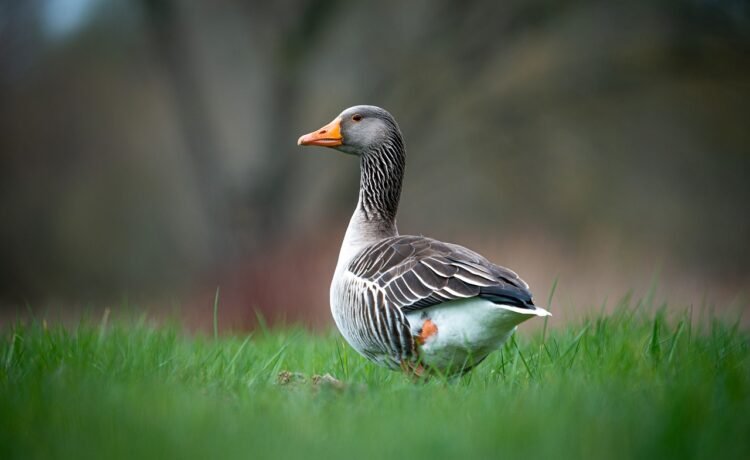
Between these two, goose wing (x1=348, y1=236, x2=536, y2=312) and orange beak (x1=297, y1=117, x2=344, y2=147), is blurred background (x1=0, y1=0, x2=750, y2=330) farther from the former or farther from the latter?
goose wing (x1=348, y1=236, x2=536, y2=312)

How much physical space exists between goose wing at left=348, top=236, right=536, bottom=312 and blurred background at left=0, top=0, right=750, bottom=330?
676cm

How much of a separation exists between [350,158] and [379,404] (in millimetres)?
10605

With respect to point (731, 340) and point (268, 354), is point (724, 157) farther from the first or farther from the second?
point (268, 354)

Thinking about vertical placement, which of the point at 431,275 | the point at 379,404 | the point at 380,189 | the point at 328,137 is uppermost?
the point at 328,137

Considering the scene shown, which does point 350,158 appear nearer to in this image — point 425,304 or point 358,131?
point 358,131

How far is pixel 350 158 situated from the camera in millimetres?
13859

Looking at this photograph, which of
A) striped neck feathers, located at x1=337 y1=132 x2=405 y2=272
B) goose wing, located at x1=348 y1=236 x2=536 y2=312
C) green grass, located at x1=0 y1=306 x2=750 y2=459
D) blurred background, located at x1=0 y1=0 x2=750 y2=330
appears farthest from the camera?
blurred background, located at x1=0 y1=0 x2=750 y2=330

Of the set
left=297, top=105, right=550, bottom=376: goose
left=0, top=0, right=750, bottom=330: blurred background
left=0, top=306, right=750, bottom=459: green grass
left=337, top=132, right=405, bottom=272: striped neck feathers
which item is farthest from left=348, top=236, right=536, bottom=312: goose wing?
left=0, top=0, right=750, bottom=330: blurred background

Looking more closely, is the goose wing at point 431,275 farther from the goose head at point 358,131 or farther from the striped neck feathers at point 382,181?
the goose head at point 358,131

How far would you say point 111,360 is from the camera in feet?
14.7

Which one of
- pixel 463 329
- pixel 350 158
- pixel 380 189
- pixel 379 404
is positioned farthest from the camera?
pixel 350 158

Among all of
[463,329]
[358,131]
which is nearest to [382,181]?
[358,131]

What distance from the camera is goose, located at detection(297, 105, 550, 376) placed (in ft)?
13.3

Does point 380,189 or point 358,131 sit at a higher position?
point 358,131
